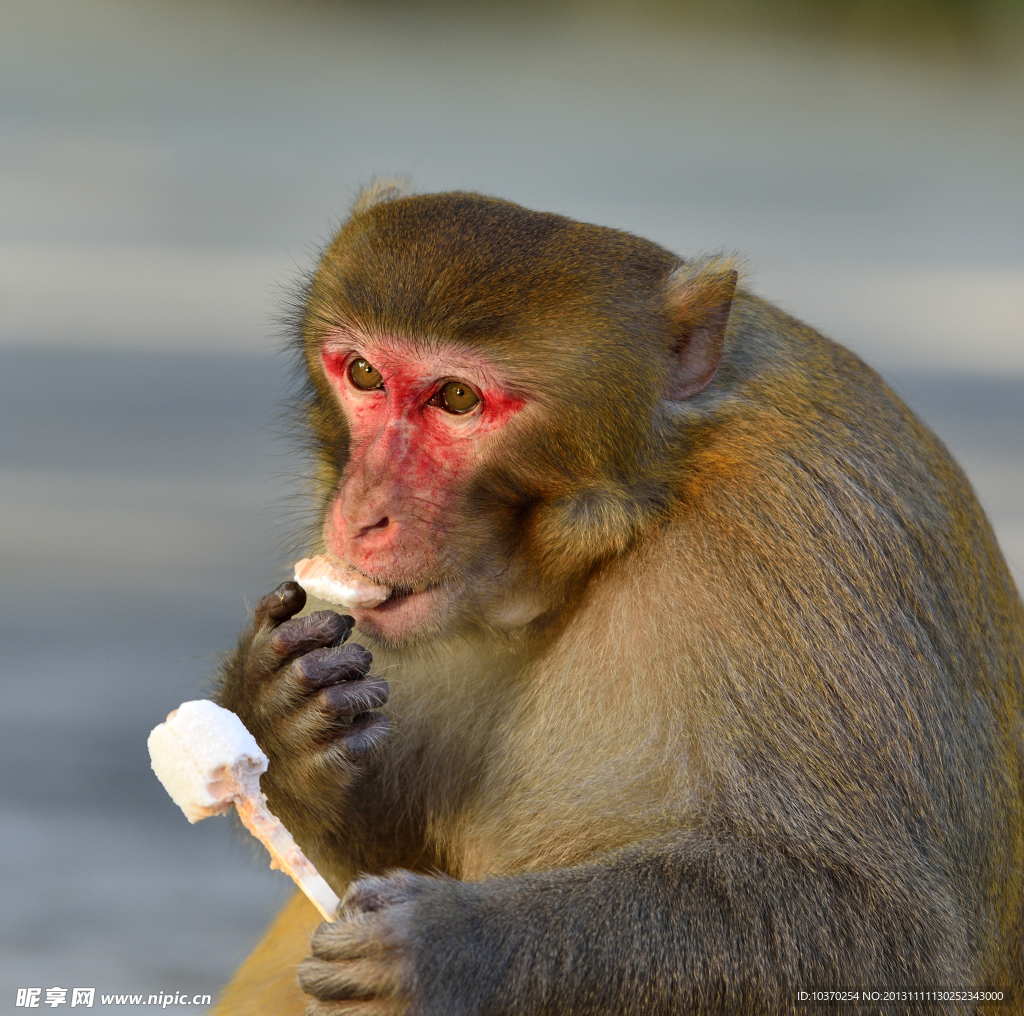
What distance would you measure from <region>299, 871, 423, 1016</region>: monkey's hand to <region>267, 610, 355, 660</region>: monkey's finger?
481 millimetres

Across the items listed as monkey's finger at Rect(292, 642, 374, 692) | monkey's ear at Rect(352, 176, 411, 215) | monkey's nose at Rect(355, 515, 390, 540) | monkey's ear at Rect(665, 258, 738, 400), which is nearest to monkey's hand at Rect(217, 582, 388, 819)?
monkey's finger at Rect(292, 642, 374, 692)

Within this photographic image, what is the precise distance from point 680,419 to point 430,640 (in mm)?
618

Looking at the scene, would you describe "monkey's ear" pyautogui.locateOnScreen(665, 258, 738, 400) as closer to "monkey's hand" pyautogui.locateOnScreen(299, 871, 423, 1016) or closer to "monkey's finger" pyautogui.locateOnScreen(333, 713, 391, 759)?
"monkey's finger" pyautogui.locateOnScreen(333, 713, 391, 759)

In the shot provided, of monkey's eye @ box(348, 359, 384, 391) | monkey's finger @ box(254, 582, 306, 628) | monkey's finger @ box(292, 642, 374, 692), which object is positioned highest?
monkey's eye @ box(348, 359, 384, 391)

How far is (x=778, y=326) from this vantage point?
3107 millimetres

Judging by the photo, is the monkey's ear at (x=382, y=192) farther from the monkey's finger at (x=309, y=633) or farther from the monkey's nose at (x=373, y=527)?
the monkey's finger at (x=309, y=633)

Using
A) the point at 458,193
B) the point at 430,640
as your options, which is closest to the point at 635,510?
the point at 430,640

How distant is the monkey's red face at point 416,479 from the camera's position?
273 centimetres

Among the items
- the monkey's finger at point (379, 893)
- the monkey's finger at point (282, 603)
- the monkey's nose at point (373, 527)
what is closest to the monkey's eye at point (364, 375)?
the monkey's nose at point (373, 527)

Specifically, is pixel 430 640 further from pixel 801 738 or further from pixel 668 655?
pixel 801 738

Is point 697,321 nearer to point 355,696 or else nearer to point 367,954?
point 355,696

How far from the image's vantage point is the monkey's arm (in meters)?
2.36

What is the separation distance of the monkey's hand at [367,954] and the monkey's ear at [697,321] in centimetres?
107

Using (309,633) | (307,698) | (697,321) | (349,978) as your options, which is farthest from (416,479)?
(349,978)
